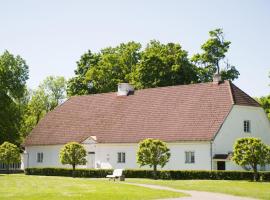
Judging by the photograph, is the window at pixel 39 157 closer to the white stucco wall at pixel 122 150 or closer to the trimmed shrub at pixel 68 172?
the white stucco wall at pixel 122 150

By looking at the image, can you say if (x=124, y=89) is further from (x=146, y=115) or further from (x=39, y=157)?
(x=39, y=157)

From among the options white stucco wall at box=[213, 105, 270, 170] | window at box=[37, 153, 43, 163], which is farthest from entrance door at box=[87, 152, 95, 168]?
white stucco wall at box=[213, 105, 270, 170]

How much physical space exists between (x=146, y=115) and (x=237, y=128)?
9665mm

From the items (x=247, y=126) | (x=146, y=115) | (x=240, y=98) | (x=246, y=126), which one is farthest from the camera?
(x=146, y=115)

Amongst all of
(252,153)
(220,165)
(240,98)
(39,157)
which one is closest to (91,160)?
(39,157)

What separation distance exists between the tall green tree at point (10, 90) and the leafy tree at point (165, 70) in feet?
56.5

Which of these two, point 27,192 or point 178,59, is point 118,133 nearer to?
point 178,59

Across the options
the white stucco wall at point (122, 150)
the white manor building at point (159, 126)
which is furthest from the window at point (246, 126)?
the white stucco wall at point (122, 150)

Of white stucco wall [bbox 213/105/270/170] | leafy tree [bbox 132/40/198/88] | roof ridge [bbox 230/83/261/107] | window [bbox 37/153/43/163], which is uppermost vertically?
leafy tree [bbox 132/40/198/88]

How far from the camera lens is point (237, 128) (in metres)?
49.5

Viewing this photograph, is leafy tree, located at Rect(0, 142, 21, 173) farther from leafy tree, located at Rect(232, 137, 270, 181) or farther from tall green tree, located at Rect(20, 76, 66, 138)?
tall green tree, located at Rect(20, 76, 66, 138)

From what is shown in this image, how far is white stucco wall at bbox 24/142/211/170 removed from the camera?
4703cm

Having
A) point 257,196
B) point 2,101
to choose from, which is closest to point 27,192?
point 257,196

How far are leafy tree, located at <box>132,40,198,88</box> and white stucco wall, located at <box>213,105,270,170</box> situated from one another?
18453 millimetres
